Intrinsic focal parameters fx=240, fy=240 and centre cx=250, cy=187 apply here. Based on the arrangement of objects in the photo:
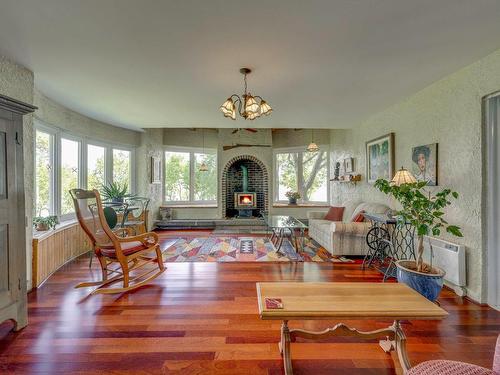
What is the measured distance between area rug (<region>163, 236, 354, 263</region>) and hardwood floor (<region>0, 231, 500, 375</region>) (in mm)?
1027

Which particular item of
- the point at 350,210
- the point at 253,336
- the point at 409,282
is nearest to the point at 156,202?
the point at 350,210

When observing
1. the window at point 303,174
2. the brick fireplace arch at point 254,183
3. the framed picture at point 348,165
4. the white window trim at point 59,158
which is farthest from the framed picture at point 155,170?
the framed picture at point 348,165

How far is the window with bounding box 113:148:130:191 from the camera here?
201 inches

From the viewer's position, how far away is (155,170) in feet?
19.4

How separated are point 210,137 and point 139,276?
179 inches

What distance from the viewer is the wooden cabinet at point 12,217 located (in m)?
1.78

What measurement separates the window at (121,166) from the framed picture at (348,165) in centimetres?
488

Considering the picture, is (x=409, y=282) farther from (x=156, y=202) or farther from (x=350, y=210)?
(x=156, y=202)

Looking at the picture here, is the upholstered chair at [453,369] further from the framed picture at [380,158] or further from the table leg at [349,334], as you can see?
the framed picture at [380,158]

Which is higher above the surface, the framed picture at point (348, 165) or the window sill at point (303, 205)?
the framed picture at point (348, 165)

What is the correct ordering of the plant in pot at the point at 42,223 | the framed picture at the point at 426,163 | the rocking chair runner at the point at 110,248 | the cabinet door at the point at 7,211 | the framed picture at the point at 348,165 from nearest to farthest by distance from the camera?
1. the cabinet door at the point at 7,211
2. the rocking chair runner at the point at 110,248
3. the framed picture at the point at 426,163
4. the plant in pot at the point at 42,223
5. the framed picture at the point at 348,165

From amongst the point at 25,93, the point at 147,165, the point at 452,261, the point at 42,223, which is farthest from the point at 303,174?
the point at 25,93

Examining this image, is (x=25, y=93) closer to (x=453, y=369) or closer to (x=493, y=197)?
(x=453, y=369)

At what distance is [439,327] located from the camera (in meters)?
1.99
